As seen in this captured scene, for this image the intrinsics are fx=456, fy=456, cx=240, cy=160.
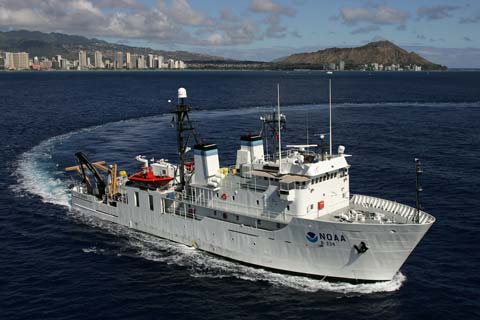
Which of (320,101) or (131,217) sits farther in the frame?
(320,101)

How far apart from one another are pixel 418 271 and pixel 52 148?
179ft

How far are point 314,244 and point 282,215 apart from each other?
2.88m

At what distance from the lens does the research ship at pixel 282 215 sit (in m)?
27.9

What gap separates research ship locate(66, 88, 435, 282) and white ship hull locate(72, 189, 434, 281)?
2.4 inches

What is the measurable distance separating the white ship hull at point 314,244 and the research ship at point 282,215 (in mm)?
61

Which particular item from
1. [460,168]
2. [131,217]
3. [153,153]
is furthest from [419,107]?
[131,217]

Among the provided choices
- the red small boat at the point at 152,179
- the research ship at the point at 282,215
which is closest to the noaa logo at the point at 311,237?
the research ship at the point at 282,215

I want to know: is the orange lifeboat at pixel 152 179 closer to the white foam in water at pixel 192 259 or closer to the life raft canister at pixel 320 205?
the white foam in water at pixel 192 259

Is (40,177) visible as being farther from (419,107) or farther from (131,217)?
(419,107)

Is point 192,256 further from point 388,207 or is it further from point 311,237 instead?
point 388,207

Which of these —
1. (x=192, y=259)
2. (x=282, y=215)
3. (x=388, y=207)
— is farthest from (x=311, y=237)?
(x=192, y=259)

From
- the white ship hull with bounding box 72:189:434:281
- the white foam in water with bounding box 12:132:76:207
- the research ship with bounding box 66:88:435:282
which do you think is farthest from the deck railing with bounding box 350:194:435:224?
the white foam in water with bounding box 12:132:76:207

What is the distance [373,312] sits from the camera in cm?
2583

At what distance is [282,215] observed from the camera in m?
30.2
